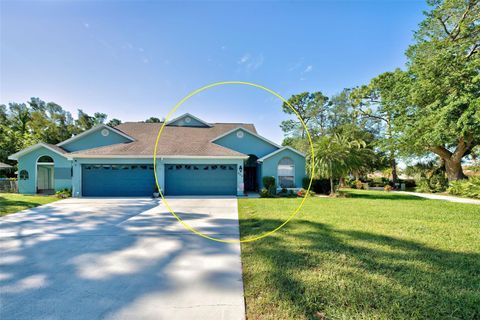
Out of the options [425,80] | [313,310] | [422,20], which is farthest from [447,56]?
[313,310]

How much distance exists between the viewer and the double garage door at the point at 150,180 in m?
14.1

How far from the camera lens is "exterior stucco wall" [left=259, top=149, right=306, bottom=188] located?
15641mm

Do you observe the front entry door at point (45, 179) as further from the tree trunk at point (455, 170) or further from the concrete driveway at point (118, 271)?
the tree trunk at point (455, 170)

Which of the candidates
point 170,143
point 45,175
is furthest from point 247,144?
point 45,175

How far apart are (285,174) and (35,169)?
17.4 m

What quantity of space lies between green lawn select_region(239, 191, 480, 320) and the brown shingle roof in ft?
29.8

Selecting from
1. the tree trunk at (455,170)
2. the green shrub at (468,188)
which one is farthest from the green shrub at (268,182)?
the tree trunk at (455,170)

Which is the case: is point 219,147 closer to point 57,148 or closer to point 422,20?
point 57,148

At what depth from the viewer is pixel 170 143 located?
16.0 m

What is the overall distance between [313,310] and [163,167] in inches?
509

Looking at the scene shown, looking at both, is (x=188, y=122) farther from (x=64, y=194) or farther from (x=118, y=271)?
(x=118, y=271)

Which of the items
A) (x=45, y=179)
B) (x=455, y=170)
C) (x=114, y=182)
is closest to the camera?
(x=114, y=182)

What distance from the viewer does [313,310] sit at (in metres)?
2.78

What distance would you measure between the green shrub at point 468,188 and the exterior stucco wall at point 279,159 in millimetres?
10480
